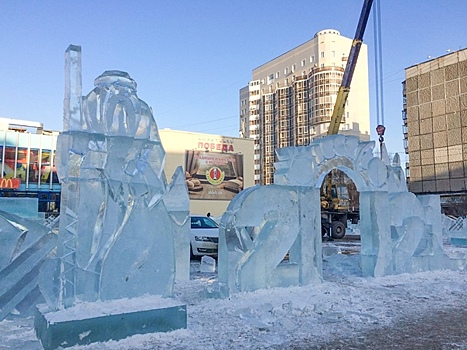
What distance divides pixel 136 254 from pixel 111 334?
0.88 metres

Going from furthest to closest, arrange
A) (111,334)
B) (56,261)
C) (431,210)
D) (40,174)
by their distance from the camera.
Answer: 1. (40,174)
2. (431,210)
3. (56,261)
4. (111,334)

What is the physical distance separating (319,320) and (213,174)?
3334cm

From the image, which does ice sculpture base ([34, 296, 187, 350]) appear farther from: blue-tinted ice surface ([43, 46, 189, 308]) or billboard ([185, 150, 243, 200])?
billboard ([185, 150, 243, 200])

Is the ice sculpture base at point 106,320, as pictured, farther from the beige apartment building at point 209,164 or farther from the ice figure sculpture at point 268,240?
the beige apartment building at point 209,164

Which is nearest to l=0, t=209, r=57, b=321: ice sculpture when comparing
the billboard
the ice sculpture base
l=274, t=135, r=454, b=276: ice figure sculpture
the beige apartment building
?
the ice sculpture base

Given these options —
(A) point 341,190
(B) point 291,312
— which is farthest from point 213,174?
(B) point 291,312

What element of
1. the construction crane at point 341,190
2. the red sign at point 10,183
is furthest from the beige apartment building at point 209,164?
the construction crane at point 341,190

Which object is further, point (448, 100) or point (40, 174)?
point (448, 100)

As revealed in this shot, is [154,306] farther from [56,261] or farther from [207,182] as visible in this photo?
[207,182]

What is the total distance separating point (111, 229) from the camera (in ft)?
15.0

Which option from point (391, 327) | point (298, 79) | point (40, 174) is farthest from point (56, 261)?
point (298, 79)

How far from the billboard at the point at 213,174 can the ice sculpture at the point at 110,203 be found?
104 feet

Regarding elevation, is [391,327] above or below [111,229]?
below

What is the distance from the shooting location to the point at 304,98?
55.8 meters
